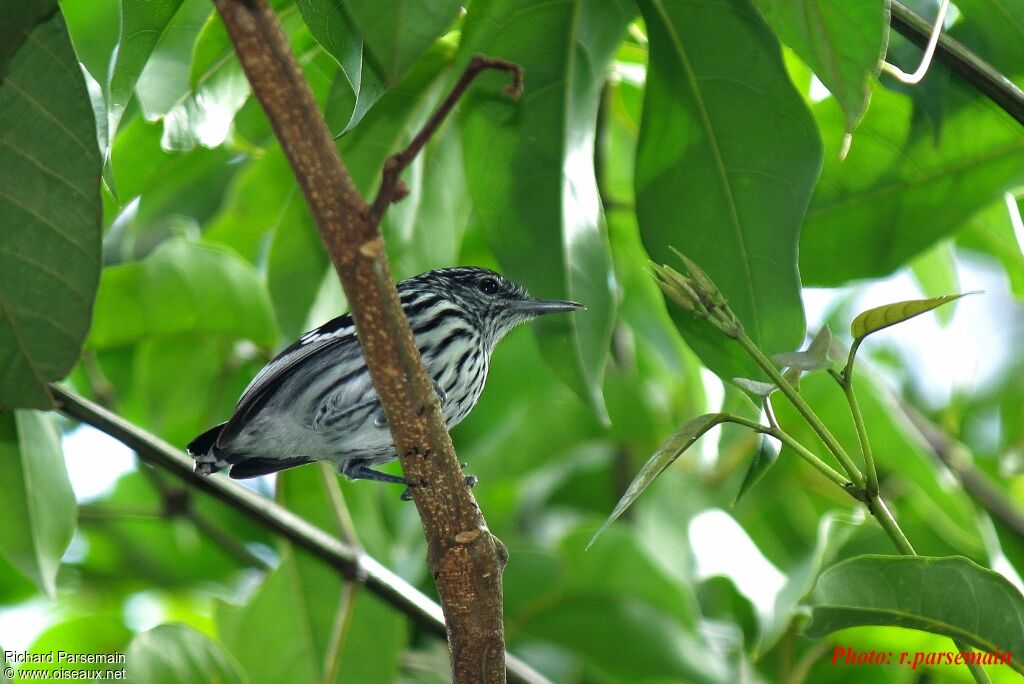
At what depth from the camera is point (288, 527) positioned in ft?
10.2

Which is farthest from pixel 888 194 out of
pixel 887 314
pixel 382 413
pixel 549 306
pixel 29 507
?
pixel 29 507

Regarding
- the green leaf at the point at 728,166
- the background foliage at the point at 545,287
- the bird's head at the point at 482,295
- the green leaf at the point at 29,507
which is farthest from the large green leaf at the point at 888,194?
the green leaf at the point at 29,507

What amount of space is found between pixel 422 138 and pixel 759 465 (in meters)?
1.20

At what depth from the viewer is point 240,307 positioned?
3713 mm

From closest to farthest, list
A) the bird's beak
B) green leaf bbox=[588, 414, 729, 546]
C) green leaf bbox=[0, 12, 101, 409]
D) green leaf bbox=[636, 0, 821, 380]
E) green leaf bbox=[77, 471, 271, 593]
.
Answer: green leaf bbox=[588, 414, 729, 546] < green leaf bbox=[0, 12, 101, 409] < green leaf bbox=[636, 0, 821, 380] < the bird's beak < green leaf bbox=[77, 471, 271, 593]

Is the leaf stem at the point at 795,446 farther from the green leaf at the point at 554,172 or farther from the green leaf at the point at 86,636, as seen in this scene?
the green leaf at the point at 86,636

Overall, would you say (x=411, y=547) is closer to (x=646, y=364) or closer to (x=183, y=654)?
(x=183, y=654)

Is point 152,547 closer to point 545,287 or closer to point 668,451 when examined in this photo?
point 545,287

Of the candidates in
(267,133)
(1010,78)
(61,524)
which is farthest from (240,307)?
(1010,78)

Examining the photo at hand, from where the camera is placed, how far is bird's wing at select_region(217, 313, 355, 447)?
3.14m

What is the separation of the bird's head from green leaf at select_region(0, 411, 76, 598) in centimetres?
125

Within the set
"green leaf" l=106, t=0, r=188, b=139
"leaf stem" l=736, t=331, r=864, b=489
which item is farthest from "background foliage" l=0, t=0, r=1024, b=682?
"leaf stem" l=736, t=331, r=864, b=489

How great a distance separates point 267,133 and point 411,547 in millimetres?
1620

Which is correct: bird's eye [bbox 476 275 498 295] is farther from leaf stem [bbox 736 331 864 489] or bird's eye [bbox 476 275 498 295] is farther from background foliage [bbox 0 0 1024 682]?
leaf stem [bbox 736 331 864 489]
